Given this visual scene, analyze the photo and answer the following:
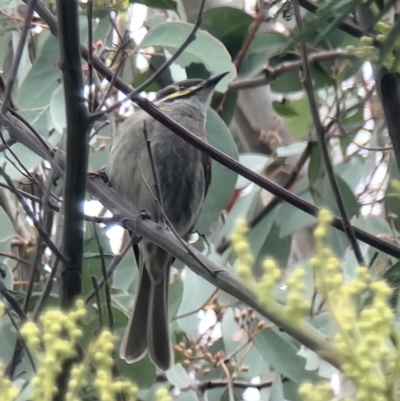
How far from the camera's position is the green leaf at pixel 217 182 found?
232 cm

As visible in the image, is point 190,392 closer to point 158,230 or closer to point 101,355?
point 158,230

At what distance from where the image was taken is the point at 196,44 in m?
2.13

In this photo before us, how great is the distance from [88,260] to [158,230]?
A: 55 cm

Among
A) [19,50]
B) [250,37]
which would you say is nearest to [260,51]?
[250,37]

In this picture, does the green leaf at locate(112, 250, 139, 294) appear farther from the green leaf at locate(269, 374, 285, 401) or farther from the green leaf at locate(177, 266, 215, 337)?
the green leaf at locate(269, 374, 285, 401)

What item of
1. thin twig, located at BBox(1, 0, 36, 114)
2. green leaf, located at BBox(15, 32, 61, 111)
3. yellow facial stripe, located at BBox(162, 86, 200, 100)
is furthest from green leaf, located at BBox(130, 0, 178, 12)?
thin twig, located at BBox(1, 0, 36, 114)

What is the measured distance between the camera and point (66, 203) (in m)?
1.27

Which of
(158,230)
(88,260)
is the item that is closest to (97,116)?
(158,230)

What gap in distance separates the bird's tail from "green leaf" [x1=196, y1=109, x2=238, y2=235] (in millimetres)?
176

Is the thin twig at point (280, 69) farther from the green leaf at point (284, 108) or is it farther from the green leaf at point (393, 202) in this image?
the green leaf at point (393, 202)

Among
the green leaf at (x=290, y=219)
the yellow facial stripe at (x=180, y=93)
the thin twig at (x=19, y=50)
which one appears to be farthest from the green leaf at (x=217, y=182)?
the thin twig at (x=19, y=50)

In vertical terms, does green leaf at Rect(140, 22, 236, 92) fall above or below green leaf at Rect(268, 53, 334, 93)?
below

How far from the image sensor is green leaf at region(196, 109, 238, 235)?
7.63 ft

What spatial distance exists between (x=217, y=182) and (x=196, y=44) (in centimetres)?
43
